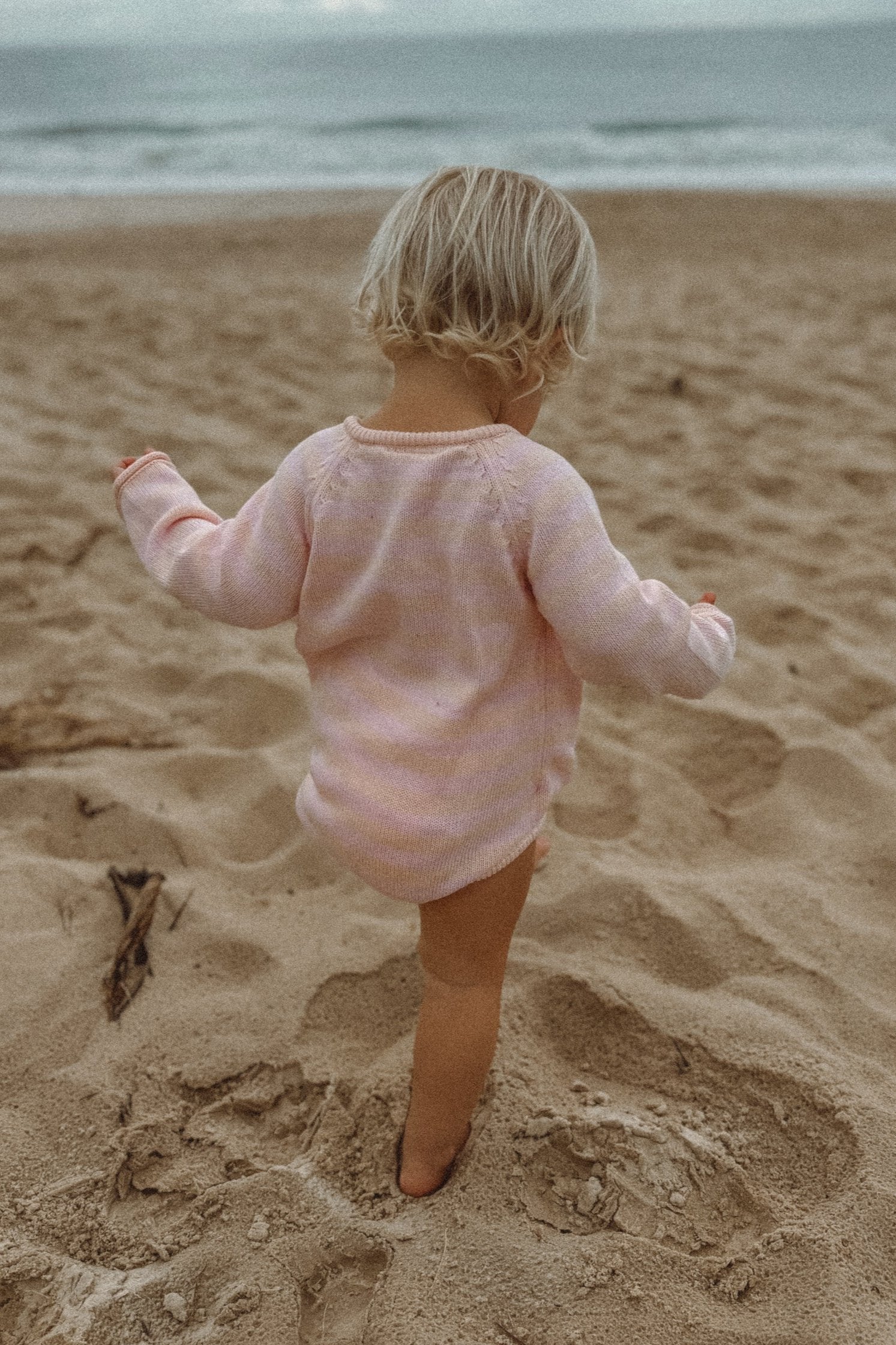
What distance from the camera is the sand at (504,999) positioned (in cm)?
129

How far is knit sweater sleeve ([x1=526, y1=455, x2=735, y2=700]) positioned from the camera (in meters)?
1.15

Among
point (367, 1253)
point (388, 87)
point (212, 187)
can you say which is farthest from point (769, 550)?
point (388, 87)

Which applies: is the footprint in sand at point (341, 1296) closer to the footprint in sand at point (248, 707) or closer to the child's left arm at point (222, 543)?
the child's left arm at point (222, 543)

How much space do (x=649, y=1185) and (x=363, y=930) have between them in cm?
66

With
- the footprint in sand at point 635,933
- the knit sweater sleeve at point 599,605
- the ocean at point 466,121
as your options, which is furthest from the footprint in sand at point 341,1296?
the ocean at point 466,121

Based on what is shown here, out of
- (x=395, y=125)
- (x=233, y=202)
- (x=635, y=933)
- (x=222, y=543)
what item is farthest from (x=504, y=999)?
(x=395, y=125)

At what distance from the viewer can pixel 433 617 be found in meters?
1.23

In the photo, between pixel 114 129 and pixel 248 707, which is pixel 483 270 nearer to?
pixel 248 707

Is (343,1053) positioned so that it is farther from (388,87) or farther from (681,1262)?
(388,87)

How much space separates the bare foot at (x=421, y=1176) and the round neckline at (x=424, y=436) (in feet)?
3.23

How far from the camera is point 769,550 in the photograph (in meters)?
3.14

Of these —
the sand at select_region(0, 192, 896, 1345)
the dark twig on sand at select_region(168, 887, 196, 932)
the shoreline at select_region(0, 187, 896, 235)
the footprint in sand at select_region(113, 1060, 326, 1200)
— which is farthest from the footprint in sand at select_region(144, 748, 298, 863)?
the shoreline at select_region(0, 187, 896, 235)

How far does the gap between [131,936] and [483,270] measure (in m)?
1.26

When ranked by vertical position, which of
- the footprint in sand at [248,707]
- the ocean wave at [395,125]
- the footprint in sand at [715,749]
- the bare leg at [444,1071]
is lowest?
the ocean wave at [395,125]
